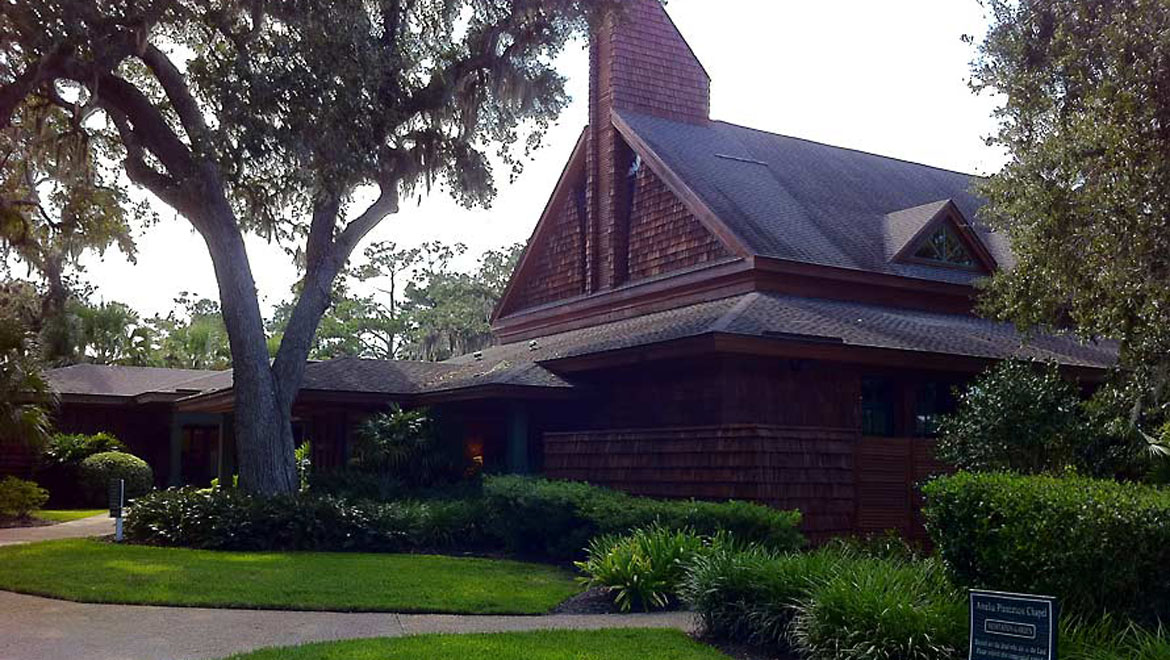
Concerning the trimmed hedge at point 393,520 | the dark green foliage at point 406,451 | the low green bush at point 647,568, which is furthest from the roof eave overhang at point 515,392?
the low green bush at point 647,568

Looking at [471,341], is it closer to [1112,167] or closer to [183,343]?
[183,343]

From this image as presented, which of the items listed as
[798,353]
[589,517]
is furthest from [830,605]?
[798,353]

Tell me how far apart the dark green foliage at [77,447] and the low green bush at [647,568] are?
19.5 m

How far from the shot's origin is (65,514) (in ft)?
78.9

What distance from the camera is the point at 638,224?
848 inches

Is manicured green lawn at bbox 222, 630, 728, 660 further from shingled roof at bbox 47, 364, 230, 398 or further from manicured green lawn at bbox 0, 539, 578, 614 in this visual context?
shingled roof at bbox 47, 364, 230, 398

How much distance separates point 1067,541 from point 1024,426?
18.4ft

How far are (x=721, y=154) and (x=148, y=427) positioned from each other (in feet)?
59.4

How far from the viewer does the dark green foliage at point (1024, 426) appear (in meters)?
12.8

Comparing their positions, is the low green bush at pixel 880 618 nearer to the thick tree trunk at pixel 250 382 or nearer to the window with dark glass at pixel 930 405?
the window with dark glass at pixel 930 405

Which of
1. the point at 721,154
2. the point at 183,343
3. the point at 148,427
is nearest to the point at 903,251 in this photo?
the point at 721,154

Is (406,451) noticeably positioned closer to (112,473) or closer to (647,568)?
(647,568)

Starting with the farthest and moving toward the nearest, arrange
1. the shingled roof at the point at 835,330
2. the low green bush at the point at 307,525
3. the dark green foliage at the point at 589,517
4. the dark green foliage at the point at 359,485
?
the dark green foliage at the point at 359,485 < the shingled roof at the point at 835,330 < the low green bush at the point at 307,525 < the dark green foliage at the point at 589,517

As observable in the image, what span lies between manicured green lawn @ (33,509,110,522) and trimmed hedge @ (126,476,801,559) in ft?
22.3
